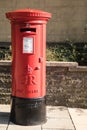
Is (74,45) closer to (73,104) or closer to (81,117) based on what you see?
(73,104)

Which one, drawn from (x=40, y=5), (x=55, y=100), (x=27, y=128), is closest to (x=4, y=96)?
(x=55, y=100)

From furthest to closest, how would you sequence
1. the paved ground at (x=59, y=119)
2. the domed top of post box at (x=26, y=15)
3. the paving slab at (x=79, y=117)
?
the paving slab at (x=79, y=117)
the paved ground at (x=59, y=119)
the domed top of post box at (x=26, y=15)

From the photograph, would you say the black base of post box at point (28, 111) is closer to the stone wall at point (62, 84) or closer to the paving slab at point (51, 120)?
the paving slab at point (51, 120)

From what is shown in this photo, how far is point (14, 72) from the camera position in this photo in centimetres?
751

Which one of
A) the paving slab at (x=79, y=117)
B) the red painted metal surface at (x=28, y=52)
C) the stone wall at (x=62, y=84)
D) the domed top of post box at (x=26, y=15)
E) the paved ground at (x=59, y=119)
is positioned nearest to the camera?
the domed top of post box at (x=26, y=15)

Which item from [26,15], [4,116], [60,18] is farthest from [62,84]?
[60,18]

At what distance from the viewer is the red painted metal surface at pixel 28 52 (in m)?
7.22

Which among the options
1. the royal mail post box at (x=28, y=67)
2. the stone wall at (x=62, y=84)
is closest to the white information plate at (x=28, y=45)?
the royal mail post box at (x=28, y=67)

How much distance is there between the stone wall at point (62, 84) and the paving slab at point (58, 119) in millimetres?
235

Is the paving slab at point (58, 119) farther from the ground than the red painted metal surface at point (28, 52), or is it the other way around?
the red painted metal surface at point (28, 52)

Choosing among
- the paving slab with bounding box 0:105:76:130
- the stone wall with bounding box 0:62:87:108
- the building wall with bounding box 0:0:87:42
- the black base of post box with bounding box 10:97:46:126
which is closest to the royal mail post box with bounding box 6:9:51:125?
the black base of post box with bounding box 10:97:46:126

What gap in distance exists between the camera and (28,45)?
7.26 m

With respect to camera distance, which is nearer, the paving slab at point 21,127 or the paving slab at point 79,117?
the paving slab at point 21,127

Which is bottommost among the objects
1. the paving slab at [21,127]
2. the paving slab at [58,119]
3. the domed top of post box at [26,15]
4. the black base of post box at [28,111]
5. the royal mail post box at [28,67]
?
the paving slab at [21,127]
